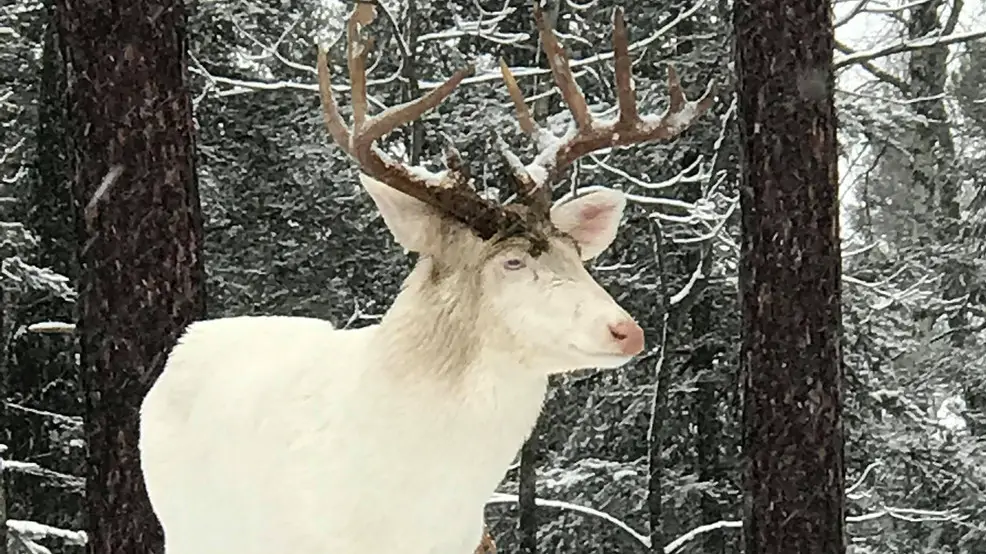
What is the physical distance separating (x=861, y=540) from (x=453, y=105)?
6.22 meters

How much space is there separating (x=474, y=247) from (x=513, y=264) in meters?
0.10

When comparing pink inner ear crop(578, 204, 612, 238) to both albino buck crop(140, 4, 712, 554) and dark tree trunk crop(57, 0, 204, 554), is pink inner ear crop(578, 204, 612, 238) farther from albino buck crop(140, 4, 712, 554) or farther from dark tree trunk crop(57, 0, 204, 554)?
dark tree trunk crop(57, 0, 204, 554)

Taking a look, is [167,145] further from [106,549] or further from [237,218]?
[237,218]

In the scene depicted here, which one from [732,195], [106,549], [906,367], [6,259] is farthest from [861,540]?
[106,549]

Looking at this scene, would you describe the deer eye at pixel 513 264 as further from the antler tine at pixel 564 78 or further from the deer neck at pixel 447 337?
the antler tine at pixel 564 78

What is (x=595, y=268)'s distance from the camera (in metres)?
10.4

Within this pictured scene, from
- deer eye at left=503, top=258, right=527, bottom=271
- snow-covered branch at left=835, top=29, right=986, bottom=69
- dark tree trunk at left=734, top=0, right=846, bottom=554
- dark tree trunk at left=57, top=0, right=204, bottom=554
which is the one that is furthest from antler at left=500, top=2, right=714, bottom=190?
snow-covered branch at left=835, top=29, right=986, bottom=69

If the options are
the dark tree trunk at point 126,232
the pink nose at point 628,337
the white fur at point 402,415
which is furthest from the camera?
the dark tree trunk at point 126,232

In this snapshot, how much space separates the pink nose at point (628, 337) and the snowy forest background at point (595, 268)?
7034mm

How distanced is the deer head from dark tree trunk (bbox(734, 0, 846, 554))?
2.68 m

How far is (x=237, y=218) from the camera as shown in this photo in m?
12.2

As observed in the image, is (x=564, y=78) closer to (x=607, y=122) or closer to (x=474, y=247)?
(x=607, y=122)

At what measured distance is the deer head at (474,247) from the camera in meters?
2.95

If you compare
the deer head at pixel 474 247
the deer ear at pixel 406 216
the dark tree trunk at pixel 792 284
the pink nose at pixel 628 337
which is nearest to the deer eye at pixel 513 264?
the deer head at pixel 474 247
